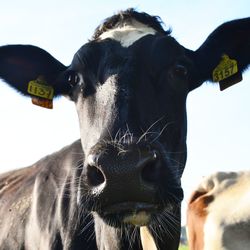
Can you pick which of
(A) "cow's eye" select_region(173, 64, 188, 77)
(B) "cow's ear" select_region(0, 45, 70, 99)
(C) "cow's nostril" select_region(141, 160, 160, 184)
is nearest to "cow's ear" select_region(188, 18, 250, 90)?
(A) "cow's eye" select_region(173, 64, 188, 77)

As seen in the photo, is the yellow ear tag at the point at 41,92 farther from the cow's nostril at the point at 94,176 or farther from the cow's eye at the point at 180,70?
the cow's nostril at the point at 94,176

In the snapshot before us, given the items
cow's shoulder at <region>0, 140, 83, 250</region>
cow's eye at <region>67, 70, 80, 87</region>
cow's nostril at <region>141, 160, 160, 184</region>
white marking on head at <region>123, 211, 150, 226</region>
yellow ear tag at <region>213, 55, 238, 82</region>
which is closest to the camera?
cow's nostril at <region>141, 160, 160, 184</region>

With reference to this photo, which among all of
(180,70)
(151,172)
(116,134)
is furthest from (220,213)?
(116,134)

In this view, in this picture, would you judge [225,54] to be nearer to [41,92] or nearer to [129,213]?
[41,92]

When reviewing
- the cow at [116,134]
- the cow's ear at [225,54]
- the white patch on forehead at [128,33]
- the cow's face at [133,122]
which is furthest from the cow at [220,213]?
the white patch on forehead at [128,33]

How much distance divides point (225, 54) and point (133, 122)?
2526 mm

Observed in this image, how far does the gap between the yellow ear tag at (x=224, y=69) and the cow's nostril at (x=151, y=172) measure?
259cm

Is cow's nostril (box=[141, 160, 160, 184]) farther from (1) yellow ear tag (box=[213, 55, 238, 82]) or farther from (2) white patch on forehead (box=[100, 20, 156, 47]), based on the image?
(1) yellow ear tag (box=[213, 55, 238, 82])

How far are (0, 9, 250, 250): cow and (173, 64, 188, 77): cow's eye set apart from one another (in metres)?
0.01

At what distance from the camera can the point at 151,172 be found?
4.04 meters

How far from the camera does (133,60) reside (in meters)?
5.02

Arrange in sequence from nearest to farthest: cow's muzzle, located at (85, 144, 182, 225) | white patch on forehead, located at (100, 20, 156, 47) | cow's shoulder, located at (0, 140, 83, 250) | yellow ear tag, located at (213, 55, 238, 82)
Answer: cow's muzzle, located at (85, 144, 182, 225) → white patch on forehead, located at (100, 20, 156, 47) → cow's shoulder, located at (0, 140, 83, 250) → yellow ear tag, located at (213, 55, 238, 82)

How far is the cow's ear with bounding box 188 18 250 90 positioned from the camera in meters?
6.28

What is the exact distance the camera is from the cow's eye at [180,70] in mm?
5427
